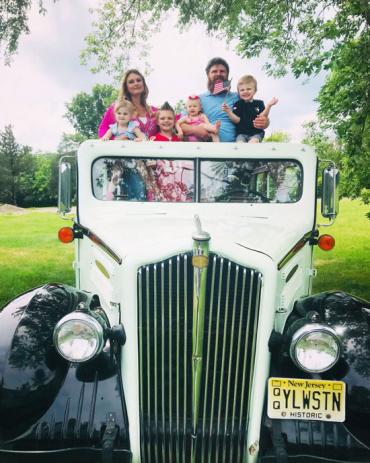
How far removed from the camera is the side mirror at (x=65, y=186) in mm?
4105

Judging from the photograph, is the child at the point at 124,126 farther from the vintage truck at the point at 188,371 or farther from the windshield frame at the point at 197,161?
the vintage truck at the point at 188,371

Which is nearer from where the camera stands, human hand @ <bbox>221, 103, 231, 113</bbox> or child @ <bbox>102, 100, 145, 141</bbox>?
child @ <bbox>102, 100, 145, 141</bbox>

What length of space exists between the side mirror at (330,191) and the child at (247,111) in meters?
0.80

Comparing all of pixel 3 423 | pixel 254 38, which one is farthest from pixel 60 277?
pixel 3 423

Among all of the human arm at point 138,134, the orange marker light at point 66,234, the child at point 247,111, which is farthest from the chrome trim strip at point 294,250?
the orange marker light at point 66,234

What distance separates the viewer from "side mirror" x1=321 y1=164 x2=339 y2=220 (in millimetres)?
4164

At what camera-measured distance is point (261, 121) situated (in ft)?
14.9

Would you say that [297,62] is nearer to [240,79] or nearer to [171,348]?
[240,79]

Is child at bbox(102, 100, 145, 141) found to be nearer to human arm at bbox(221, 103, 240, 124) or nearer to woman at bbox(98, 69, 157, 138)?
woman at bbox(98, 69, 157, 138)

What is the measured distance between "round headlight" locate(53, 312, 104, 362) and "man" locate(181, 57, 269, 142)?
8.91 ft

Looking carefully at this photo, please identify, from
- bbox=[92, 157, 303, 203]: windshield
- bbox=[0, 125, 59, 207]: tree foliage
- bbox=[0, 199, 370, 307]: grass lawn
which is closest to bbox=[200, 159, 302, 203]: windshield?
bbox=[92, 157, 303, 203]: windshield

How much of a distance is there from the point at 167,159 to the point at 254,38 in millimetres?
5124

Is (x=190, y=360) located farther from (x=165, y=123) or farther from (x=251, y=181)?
(x=165, y=123)

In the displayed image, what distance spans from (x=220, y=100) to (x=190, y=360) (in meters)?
2.96
